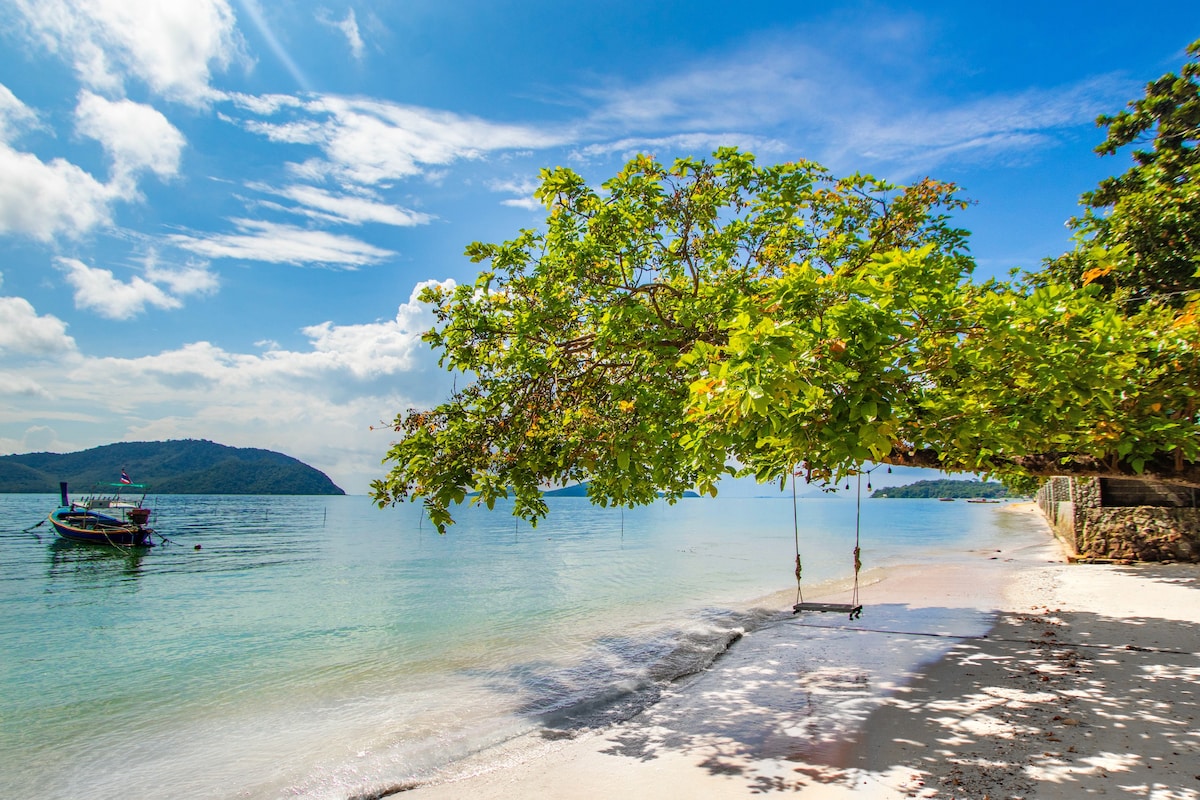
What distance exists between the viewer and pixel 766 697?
8445 mm

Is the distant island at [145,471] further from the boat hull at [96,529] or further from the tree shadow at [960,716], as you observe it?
the tree shadow at [960,716]

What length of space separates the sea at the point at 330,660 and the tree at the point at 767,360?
10.1ft

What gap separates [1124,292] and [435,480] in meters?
13.7

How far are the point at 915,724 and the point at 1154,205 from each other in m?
12.0

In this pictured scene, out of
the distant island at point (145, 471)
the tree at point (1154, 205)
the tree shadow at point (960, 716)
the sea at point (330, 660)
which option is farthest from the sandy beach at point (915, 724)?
the distant island at point (145, 471)

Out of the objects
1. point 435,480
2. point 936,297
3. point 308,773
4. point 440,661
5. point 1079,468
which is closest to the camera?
point 936,297

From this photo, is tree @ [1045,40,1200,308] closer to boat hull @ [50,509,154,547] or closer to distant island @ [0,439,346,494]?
boat hull @ [50,509,154,547]

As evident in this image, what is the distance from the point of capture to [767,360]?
12.6ft

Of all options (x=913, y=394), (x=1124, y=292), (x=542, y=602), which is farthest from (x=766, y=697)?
(x=542, y=602)

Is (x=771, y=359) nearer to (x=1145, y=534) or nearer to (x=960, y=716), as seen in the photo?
(x=960, y=716)

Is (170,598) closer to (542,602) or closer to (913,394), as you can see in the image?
(542,602)

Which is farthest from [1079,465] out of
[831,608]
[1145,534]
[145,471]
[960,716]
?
[145,471]

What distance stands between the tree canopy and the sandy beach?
9.20 ft

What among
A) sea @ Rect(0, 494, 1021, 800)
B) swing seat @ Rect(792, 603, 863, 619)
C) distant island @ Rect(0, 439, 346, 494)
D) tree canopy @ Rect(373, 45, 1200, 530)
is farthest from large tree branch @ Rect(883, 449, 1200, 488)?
distant island @ Rect(0, 439, 346, 494)
